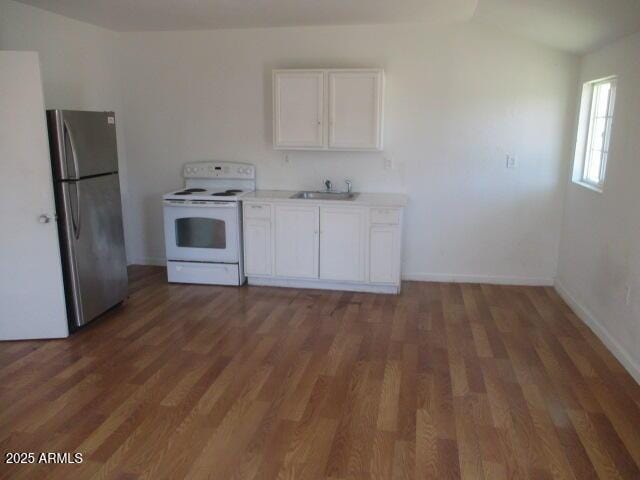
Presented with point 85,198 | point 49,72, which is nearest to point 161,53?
point 49,72

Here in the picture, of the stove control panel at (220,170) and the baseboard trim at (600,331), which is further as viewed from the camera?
the stove control panel at (220,170)

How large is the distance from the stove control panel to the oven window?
63 centimetres

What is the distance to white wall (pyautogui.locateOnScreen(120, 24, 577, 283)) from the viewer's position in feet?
15.3

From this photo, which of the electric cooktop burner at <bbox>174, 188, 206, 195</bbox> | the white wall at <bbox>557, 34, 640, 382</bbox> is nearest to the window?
the white wall at <bbox>557, 34, 640, 382</bbox>

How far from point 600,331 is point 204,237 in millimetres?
3454

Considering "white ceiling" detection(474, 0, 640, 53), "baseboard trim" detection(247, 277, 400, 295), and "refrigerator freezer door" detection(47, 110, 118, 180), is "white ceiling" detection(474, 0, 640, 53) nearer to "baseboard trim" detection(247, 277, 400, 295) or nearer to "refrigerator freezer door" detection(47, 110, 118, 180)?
"baseboard trim" detection(247, 277, 400, 295)

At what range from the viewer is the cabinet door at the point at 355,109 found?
4.61m

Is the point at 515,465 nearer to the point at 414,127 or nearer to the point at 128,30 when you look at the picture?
the point at 414,127

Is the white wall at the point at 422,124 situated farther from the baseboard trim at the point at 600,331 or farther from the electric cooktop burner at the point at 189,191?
the baseboard trim at the point at 600,331

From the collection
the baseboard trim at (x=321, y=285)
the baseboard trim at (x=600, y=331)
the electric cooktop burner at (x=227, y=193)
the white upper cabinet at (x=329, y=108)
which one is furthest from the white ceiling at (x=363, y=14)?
the baseboard trim at (x=321, y=285)

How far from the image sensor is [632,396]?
2.93m

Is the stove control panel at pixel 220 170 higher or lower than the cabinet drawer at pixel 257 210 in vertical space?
higher

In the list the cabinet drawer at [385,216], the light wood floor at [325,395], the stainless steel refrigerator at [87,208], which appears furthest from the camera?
the cabinet drawer at [385,216]

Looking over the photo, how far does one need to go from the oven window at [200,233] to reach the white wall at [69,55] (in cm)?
102
